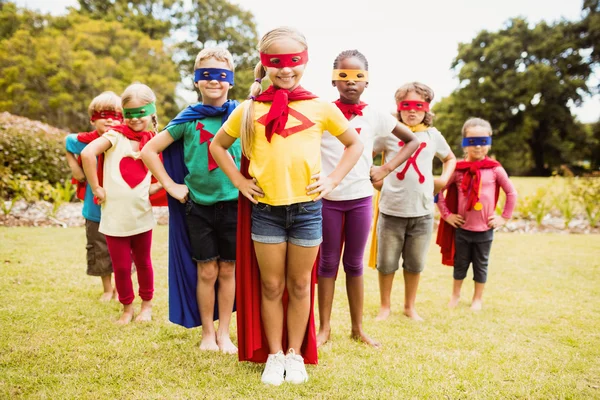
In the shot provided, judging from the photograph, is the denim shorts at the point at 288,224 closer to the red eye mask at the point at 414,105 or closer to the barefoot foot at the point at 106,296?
the red eye mask at the point at 414,105

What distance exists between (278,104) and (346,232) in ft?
4.20

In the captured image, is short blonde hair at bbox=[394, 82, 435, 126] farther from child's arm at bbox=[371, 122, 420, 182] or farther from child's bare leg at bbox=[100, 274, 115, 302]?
child's bare leg at bbox=[100, 274, 115, 302]

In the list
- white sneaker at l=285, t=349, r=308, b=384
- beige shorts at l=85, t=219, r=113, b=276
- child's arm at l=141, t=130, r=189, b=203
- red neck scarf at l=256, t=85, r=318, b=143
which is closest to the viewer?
red neck scarf at l=256, t=85, r=318, b=143

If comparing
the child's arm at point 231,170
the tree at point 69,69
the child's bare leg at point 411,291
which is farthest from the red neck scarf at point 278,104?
the tree at point 69,69

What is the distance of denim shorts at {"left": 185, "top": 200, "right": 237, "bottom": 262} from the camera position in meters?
3.45

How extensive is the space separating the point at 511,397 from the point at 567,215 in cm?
857

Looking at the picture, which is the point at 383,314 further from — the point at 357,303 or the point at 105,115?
the point at 105,115

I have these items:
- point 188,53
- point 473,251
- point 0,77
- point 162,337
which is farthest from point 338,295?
point 188,53

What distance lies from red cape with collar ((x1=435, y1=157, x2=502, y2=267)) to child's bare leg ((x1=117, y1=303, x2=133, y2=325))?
10.4ft

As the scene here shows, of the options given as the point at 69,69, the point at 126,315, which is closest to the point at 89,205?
the point at 126,315

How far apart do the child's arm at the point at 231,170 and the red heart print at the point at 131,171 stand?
54.9 inches

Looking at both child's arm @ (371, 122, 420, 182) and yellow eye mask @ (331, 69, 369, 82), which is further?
child's arm @ (371, 122, 420, 182)

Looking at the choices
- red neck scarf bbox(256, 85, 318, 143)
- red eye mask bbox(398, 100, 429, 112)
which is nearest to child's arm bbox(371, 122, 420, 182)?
red eye mask bbox(398, 100, 429, 112)

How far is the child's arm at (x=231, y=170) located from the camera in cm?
287
